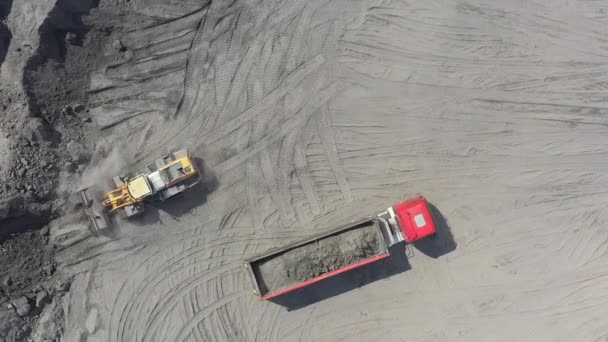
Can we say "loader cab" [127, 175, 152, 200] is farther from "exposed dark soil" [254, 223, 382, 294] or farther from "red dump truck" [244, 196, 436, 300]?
"exposed dark soil" [254, 223, 382, 294]

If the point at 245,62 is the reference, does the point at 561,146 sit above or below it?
below

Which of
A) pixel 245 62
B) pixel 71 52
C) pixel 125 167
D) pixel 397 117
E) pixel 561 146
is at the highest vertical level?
pixel 71 52

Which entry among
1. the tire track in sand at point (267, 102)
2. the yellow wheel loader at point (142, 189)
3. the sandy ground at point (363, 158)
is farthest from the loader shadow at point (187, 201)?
the tire track in sand at point (267, 102)

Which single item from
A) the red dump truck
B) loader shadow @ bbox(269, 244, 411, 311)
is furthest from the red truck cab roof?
loader shadow @ bbox(269, 244, 411, 311)

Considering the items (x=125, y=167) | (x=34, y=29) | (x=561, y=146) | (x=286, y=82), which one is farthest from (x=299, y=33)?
(x=561, y=146)

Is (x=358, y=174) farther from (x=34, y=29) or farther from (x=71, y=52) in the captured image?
(x=34, y=29)

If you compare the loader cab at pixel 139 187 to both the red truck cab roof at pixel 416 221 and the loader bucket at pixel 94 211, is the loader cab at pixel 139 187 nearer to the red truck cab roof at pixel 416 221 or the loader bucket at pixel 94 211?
the loader bucket at pixel 94 211
